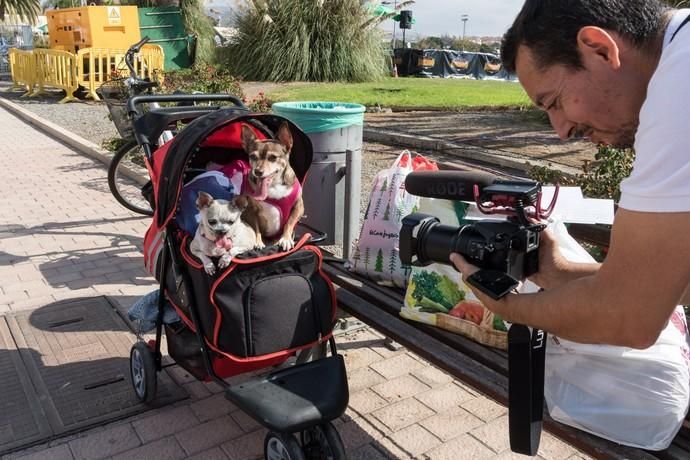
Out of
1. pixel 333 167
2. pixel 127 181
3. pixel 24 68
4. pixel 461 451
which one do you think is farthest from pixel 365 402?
pixel 24 68

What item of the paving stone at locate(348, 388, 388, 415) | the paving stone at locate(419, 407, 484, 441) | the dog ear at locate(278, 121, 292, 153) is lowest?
the paving stone at locate(419, 407, 484, 441)

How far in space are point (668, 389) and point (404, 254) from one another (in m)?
0.90

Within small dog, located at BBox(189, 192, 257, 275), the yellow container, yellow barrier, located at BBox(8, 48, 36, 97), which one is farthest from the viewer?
yellow barrier, located at BBox(8, 48, 36, 97)

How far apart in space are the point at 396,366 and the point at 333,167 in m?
1.39

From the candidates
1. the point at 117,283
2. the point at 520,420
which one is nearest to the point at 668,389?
the point at 520,420

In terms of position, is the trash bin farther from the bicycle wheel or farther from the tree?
the tree

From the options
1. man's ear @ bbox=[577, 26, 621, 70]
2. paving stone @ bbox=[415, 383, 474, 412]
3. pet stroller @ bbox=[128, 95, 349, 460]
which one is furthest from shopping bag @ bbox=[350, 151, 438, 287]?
man's ear @ bbox=[577, 26, 621, 70]

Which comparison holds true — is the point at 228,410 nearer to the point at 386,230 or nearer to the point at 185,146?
the point at 386,230

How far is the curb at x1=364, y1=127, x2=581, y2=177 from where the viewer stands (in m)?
7.73

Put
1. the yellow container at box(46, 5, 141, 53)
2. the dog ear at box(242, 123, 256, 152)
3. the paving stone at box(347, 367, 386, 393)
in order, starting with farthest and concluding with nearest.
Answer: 1. the yellow container at box(46, 5, 141, 53)
2. the paving stone at box(347, 367, 386, 393)
3. the dog ear at box(242, 123, 256, 152)

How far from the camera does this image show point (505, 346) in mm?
2420

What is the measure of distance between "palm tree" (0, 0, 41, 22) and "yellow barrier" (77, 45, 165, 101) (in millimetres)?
27379

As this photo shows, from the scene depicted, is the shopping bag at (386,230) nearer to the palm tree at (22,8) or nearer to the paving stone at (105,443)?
the paving stone at (105,443)

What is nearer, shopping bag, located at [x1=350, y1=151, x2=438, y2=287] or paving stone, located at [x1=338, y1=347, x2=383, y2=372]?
shopping bag, located at [x1=350, y1=151, x2=438, y2=287]
